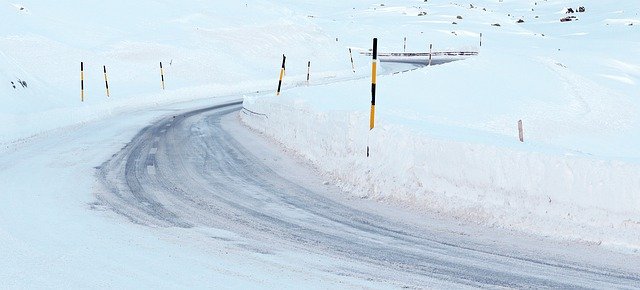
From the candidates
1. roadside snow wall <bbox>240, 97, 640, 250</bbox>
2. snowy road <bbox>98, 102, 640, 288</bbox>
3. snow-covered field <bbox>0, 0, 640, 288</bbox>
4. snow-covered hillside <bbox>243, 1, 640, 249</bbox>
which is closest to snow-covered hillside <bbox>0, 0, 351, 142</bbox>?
snow-covered field <bbox>0, 0, 640, 288</bbox>

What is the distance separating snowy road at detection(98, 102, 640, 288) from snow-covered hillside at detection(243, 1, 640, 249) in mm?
671

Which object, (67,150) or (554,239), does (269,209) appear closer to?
(554,239)

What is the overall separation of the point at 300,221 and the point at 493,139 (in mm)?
3245

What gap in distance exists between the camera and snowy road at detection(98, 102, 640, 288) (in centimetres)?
610

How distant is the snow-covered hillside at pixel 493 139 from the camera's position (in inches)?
292

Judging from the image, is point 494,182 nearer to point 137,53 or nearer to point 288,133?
point 288,133

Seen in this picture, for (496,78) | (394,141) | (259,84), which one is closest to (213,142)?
(394,141)

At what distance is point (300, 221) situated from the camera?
7984 millimetres

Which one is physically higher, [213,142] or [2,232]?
[2,232]

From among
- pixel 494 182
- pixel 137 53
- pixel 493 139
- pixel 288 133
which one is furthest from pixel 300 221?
pixel 137 53

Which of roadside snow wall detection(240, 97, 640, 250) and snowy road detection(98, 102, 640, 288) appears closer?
snowy road detection(98, 102, 640, 288)

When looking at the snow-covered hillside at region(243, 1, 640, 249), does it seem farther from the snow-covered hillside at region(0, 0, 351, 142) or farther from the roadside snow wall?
the snow-covered hillside at region(0, 0, 351, 142)

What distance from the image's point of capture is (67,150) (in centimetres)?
1353

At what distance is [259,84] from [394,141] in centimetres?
2571
